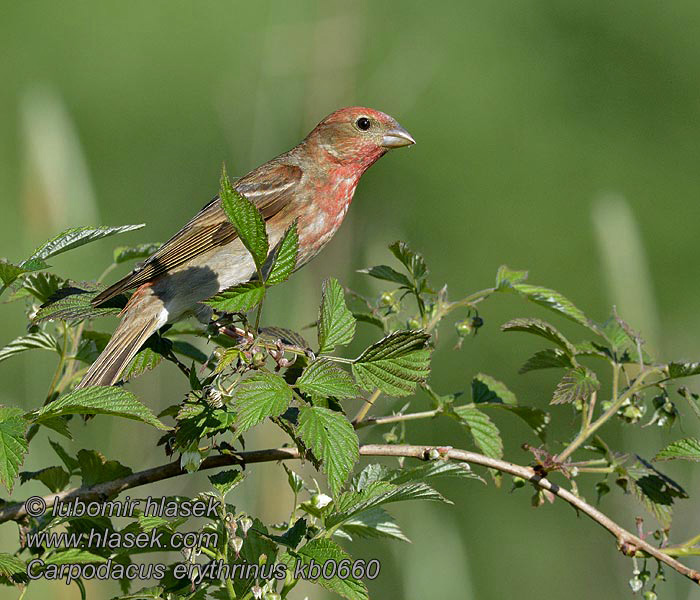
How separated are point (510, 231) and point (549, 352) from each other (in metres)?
10.8

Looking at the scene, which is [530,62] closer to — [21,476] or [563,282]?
[563,282]

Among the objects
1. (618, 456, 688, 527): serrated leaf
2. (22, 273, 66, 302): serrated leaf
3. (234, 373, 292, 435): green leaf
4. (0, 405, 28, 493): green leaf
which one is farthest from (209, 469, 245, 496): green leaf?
(618, 456, 688, 527): serrated leaf

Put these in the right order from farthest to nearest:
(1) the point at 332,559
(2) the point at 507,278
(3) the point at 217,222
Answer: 1. (3) the point at 217,222
2. (2) the point at 507,278
3. (1) the point at 332,559

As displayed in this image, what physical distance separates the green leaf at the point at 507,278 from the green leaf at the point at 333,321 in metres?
0.59

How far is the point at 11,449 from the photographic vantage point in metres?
2.04

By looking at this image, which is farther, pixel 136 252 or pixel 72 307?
pixel 136 252

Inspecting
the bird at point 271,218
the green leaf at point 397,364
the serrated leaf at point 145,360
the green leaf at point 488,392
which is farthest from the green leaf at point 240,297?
the bird at point 271,218

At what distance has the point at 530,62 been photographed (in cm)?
1619

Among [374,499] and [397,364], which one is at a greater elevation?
[397,364]

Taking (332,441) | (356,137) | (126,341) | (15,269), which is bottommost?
(332,441)

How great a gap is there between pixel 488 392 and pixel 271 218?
180cm

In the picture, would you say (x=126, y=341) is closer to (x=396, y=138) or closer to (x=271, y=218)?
(x=271, y=218)

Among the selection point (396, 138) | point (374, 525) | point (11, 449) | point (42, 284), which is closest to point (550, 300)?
point (374, 525)

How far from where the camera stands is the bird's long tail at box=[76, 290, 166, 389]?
8.85 ft
